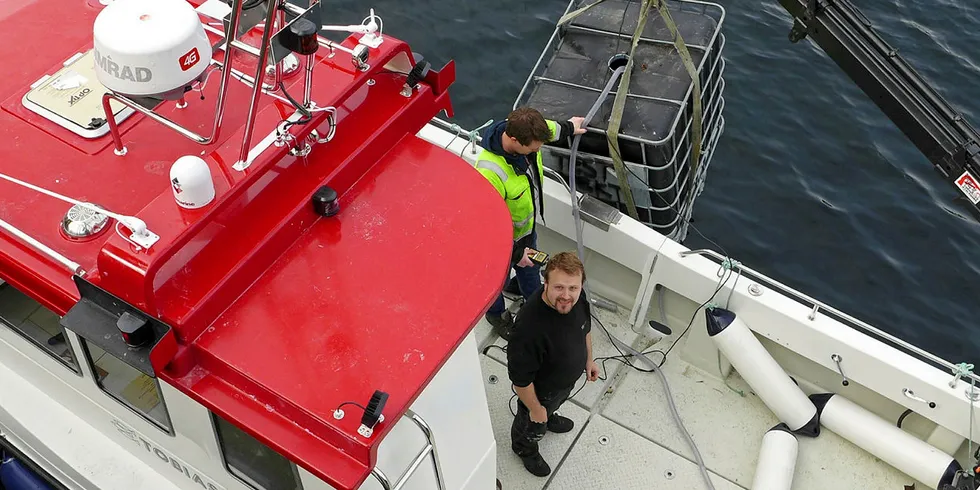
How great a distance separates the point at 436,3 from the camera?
10086 millimetres

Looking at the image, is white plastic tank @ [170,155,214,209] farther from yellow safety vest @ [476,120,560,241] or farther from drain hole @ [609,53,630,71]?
drain hole @ [609,53,630,71]

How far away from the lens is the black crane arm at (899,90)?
4.96m

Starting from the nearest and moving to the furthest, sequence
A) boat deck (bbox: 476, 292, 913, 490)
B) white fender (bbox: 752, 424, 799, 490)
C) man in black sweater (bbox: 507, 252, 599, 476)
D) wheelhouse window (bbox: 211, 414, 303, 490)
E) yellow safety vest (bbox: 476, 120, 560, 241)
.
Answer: wheelhouse window (bbox: 211, 414, 303, 490) < man in black sweater (bbox: 507, 252, 599, 476) < yellow safety vest (bbox: 476, 120, 560, 241) < white fender (bbox: 752, 424, 799, 490) < boat deck (bbox: 476, 292, 913, 490)

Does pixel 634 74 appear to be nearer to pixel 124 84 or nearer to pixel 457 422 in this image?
pixel 457 422

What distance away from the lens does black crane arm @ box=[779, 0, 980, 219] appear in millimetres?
4961

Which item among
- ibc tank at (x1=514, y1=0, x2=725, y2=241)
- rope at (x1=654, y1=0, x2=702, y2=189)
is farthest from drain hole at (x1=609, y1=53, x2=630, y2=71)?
rope at (x1=654, y1=0, x2=702, y2=189)

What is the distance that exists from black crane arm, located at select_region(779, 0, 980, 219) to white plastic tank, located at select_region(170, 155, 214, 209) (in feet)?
13.2

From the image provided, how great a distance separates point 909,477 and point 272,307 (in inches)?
153

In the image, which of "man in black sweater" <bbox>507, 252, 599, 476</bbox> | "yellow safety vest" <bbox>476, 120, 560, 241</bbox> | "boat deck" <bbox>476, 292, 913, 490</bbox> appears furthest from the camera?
"boat deck" <bbox>476, 292, 913, 490</bbox>

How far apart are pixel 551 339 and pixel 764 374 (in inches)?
66.9

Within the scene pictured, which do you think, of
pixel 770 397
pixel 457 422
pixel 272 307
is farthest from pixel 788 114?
pixel 272 307

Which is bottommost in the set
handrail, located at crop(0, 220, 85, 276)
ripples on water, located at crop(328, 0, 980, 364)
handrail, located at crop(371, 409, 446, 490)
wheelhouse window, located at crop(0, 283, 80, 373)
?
ripples on water, located at crop(328, 0, 980, 364)

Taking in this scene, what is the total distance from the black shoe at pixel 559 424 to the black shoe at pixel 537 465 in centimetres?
23

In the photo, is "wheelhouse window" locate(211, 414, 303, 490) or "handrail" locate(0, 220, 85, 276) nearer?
"handrail" locate(0, 220, 85, 276)
